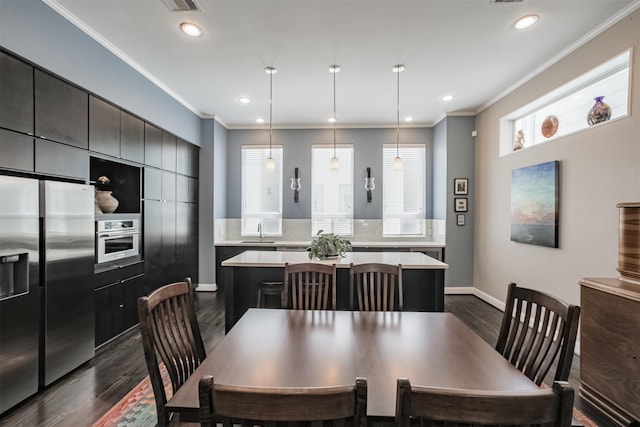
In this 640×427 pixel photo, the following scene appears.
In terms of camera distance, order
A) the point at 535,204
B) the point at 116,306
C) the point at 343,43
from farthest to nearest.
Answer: the point at 535,204, the point at 116,306, the point at 343,43

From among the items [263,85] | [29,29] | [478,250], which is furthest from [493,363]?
[478,250]

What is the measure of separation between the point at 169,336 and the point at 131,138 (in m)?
2.82

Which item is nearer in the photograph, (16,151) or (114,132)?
(16,151)

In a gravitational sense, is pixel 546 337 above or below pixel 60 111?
below

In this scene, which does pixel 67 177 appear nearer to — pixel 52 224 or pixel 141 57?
pixel 52 224

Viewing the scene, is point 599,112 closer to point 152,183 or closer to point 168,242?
point 152,183

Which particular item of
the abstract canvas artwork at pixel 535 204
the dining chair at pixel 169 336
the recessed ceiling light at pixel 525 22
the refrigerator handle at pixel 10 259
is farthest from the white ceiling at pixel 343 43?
the dining chair at pixel 169 336

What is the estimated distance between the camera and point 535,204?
356cm

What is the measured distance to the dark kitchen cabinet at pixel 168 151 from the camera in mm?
4152

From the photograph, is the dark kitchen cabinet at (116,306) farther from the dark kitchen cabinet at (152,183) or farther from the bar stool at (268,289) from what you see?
the bar stool at (268,289)

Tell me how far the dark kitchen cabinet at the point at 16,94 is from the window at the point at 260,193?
12.3 ft

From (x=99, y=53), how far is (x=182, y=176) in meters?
2.06

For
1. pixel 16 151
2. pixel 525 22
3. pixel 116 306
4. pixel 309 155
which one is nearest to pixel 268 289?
pixel 116 306

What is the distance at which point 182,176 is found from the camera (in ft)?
15.4
